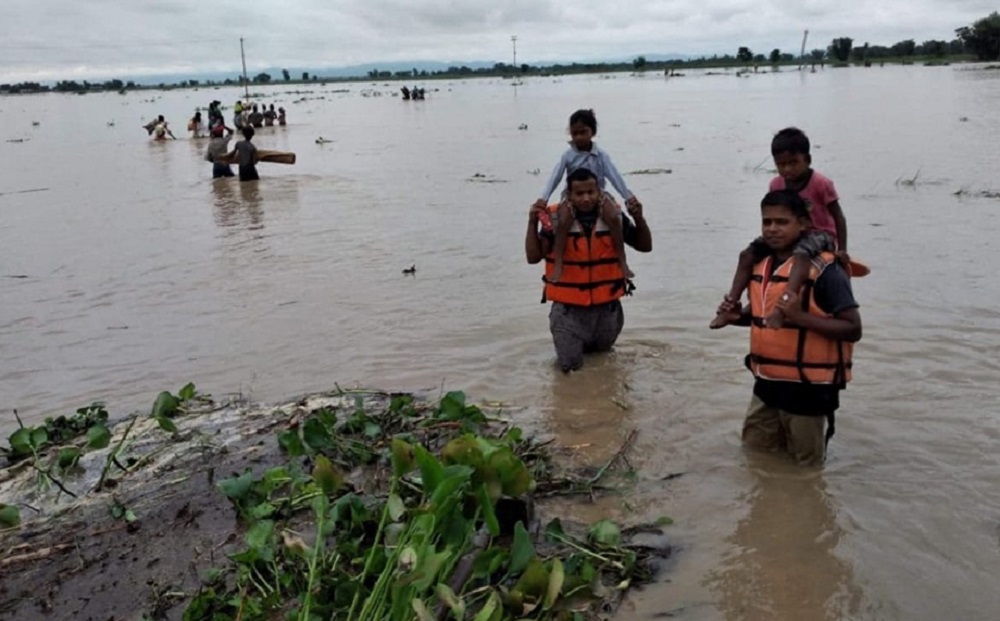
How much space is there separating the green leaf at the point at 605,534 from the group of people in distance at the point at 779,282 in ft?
3.94

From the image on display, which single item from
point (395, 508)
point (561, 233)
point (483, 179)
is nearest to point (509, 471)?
point (395, 508)

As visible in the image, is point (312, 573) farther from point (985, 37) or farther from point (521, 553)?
point (985, 37)

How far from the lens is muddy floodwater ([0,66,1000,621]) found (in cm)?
391

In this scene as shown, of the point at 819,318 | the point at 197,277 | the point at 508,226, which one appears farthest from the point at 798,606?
the point at 508,226

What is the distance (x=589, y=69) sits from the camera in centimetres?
14588

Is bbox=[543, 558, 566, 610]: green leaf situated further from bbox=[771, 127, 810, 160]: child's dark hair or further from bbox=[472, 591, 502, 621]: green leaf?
bbox=[771, 127, 810, 160]: child's dark hair

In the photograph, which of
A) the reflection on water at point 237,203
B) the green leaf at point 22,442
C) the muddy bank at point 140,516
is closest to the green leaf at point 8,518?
the muddy bank at point 140,516

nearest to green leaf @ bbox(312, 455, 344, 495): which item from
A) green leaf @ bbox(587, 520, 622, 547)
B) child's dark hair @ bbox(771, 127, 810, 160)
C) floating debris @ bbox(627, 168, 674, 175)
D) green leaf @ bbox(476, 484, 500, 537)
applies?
green leaf @ bbox(476, 484, 500, 537)

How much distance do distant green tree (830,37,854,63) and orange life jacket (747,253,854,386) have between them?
106 meters

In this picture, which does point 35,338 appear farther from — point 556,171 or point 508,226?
point 508,226

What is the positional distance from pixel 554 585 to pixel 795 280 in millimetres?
1879

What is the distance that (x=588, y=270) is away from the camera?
19.6 ft

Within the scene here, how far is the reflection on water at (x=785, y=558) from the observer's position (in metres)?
3.42

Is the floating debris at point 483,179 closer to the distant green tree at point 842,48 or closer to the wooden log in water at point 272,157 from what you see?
the wooden log in water at point 272,157
